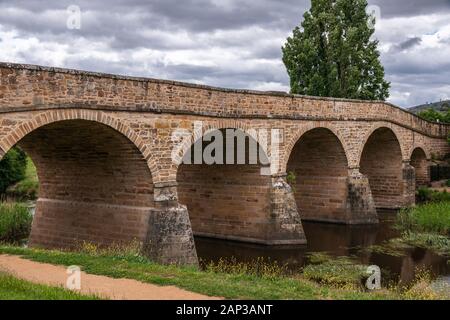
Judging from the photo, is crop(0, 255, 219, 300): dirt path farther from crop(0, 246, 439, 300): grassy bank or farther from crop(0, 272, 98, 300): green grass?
crop(0, 272, 98, 300): green grass

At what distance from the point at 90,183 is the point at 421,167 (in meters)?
22.6

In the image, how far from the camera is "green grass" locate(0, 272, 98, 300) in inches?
304

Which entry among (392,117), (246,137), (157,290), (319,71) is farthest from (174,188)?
(319,71)

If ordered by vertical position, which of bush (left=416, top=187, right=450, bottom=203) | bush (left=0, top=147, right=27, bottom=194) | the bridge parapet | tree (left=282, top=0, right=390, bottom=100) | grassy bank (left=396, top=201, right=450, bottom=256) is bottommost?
grassy bank (left=396, top=201, right=450, bottom=256)

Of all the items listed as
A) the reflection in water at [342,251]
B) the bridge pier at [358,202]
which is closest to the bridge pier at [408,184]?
the bridge pier at [358,202]

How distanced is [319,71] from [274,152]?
15254 millimetres

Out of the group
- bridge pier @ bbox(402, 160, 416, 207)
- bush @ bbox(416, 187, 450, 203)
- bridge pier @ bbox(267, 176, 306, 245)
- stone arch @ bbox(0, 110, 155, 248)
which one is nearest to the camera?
stone arch @ bbox(0, 110, 155, 248)

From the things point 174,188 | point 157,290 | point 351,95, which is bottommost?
point 157,290

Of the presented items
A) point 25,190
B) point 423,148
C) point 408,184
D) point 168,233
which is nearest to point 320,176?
point 408,184

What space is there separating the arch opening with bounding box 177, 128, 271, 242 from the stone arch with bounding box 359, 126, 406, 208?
10487 millimetres

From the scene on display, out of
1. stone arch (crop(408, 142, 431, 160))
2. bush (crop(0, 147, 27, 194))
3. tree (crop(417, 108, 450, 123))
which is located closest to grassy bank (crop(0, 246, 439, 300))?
bush (crop(0, 147, 27, 194))

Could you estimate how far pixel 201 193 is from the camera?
21.1 metres

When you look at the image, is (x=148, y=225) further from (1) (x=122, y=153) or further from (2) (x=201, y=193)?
(2) (x=201, y=193)

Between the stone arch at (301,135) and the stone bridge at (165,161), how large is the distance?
0.17 feet
